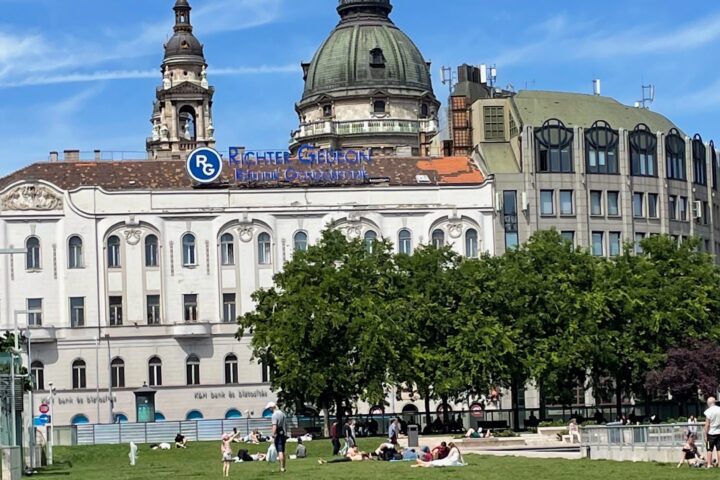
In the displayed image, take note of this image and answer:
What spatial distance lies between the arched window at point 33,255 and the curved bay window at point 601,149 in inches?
1559

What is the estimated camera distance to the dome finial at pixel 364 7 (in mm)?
187250

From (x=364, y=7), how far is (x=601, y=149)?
2200 inches

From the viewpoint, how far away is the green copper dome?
599 feet

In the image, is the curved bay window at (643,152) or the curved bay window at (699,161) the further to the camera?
the curved bay window at (699,161)

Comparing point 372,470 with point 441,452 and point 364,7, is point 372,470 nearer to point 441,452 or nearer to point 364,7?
point 441,452

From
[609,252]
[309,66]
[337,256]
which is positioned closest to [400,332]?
[337,256]

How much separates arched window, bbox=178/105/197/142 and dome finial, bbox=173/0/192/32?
9.83m

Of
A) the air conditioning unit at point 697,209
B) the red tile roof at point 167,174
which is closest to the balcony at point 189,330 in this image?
the red tile roof at point 167,174

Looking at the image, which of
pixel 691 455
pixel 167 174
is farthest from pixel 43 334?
pixel 691 455

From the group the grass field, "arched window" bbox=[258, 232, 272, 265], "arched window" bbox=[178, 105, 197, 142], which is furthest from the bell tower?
the grass field

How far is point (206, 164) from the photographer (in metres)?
130

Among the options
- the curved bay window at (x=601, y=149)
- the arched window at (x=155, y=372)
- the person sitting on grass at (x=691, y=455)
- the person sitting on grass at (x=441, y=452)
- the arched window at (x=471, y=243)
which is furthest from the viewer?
the curved bay window at (x=601, y=149)

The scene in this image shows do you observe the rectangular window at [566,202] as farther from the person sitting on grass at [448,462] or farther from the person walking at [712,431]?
the person walking at [712,431]

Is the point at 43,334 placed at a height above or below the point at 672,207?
below
